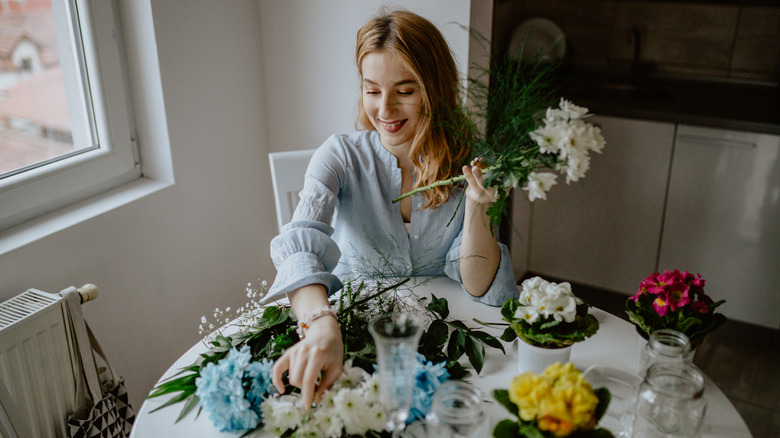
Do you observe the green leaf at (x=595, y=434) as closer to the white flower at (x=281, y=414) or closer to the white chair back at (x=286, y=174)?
the white flower at (x=281, y=414)

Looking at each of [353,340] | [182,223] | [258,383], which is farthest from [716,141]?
[258,383]

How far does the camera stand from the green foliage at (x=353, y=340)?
1188 millimetres

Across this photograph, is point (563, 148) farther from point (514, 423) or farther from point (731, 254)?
point (731, 254)

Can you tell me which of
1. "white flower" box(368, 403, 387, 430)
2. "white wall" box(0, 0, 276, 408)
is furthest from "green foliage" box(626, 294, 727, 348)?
"white wall" box(0, 0, 276, 408)

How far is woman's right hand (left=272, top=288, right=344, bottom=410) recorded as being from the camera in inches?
40.8

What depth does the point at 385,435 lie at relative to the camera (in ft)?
3.41

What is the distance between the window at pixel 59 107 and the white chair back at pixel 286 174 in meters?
0.53

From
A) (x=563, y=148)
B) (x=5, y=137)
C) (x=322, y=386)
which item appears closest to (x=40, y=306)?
(x=5, y=137)

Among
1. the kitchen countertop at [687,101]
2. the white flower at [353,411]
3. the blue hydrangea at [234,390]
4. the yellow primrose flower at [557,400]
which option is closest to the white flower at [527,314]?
the yellow primrose flower at [557,400]

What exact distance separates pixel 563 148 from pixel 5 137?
1502 millimetres

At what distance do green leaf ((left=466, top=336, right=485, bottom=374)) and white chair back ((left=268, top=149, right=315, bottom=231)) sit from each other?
86cm

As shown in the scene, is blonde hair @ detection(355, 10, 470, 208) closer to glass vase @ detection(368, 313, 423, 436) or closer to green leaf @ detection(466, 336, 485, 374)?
green leaf @ detection(466, 336, 485, 374)

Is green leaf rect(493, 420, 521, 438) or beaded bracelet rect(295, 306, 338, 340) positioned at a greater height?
beaded bracelet rect(295, 306, 338, 340)

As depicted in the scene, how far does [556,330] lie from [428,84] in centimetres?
67
